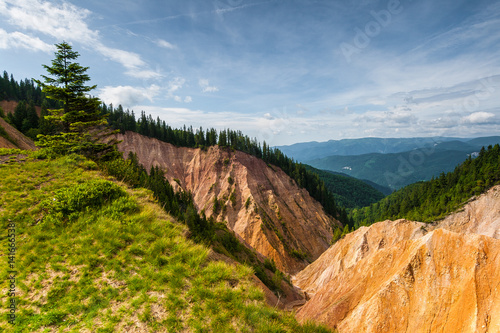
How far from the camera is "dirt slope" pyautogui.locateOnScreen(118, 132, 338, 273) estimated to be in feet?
173

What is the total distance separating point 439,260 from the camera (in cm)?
1498

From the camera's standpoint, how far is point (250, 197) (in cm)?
5959

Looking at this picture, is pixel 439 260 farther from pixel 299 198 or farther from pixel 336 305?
pixel 299 198

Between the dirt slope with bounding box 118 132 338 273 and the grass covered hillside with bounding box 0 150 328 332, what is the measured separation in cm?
4473

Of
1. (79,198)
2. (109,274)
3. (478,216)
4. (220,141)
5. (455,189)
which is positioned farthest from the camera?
(220,141)

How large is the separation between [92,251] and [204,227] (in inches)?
810

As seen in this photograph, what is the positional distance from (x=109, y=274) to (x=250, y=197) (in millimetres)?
53523

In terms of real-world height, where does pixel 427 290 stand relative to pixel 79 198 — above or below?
below

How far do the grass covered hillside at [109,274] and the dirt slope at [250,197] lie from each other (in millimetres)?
44728

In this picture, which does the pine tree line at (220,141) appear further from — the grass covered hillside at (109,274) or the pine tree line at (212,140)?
the grass covered hillside at (109,274)

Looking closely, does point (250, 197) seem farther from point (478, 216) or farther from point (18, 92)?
point (18, 92)

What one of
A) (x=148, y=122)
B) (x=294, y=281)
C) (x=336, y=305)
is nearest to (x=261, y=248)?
(x=294, y=281)

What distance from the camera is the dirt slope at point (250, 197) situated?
173 feet

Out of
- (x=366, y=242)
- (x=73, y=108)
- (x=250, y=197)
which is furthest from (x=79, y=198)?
(x=250, y=197)
